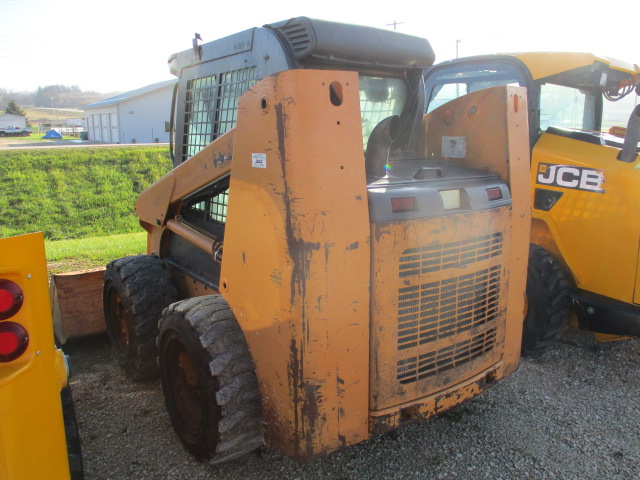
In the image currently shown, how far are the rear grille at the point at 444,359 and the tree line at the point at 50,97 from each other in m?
139

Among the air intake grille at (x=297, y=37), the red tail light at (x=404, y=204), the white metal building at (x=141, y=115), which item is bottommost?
the red tail light at (x=404, y=204)

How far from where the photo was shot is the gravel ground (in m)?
2.76

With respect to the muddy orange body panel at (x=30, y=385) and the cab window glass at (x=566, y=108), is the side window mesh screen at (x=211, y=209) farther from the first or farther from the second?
the cab window glass at (x=566, y=108)

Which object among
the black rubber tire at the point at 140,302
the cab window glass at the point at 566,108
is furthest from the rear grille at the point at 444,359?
the cab window glass at the point at 566,108

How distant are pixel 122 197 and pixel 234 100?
1099 centimetres

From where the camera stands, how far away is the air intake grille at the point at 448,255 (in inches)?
89.6

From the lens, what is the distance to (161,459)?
9.29 ft

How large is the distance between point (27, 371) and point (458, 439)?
7.74 ft

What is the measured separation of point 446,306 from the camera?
8.04 feet

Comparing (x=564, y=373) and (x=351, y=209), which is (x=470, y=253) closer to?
(x=351, y=209)

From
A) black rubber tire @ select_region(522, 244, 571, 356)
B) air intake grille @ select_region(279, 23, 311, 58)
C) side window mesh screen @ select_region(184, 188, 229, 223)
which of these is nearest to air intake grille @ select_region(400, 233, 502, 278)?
air intake grille @ select_region(279, 23, 311, 58)

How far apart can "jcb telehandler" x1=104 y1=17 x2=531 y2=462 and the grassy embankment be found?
439cm

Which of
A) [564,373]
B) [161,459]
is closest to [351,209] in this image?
[161,459]

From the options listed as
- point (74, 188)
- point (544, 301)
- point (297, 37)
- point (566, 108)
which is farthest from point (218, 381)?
point (74, 188)
